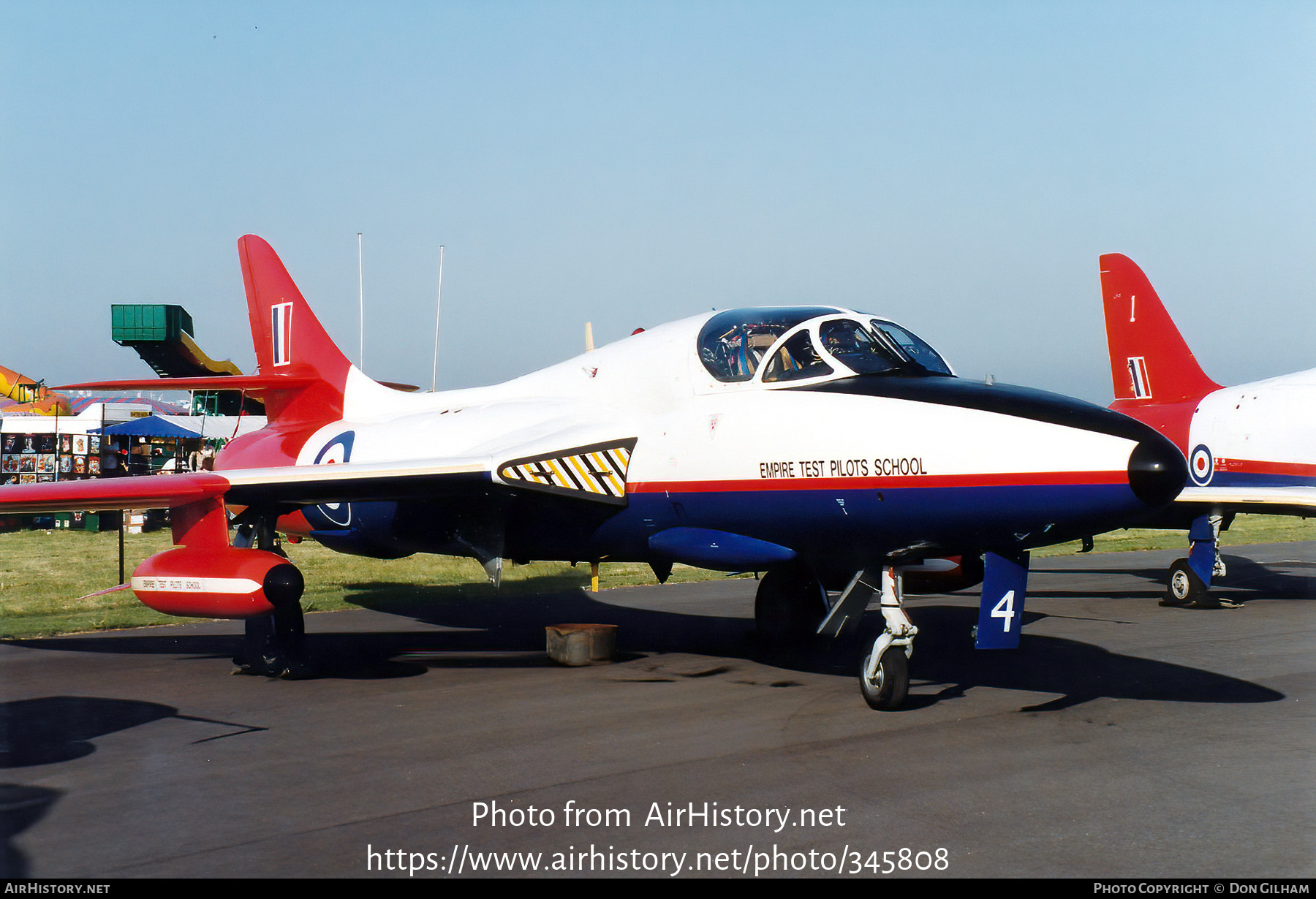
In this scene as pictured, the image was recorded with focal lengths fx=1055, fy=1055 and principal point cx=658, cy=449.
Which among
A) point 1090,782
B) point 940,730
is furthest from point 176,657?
point 1090,782

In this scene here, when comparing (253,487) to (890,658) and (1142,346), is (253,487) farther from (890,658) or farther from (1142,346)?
(1142,346)

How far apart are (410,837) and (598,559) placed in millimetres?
5648

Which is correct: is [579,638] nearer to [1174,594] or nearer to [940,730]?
[940,730]

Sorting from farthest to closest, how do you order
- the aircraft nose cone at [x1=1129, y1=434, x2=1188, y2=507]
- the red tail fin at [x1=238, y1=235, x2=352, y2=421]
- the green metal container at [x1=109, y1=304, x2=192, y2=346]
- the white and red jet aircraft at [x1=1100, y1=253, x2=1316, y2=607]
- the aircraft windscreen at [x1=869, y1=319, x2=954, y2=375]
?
the green metal container at [x1=109, y1=304, x2=192, y2=346]
the white and red jet aircraft at [x1=1100, y1=253, x2=1316, y2=607]
the red tail fin at [x1=238, y1=235, x2=352, y2=421]
the aircraft windscreen at [x1=869, y1=319, x2=954, y2=375]
the aircraft nose cone at [x1=1129, y1=434, x2=1188, y2=507]

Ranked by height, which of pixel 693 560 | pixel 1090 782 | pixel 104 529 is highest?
pixel 693 560

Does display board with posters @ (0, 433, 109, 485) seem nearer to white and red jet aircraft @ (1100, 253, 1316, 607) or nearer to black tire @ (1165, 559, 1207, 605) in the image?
white and red jet aircraft @ (1100, 253, 1316, 607)

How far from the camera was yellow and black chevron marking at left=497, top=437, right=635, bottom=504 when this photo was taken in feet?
31.2

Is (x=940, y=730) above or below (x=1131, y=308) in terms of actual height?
below

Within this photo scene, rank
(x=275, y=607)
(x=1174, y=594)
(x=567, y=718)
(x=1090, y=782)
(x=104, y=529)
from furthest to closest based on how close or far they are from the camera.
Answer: (x=104, y=529) < (x=1174, y=594) < (x=275, y=607) < (x=567, y=718) < (x=1090, y=782)

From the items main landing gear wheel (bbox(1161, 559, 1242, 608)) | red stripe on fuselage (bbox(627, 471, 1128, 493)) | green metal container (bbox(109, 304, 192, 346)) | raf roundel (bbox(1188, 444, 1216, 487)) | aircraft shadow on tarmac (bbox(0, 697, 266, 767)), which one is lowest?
main landing gear wheel (bbox(1161, 559, 1242, 608))

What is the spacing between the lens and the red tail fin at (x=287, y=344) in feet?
50.3

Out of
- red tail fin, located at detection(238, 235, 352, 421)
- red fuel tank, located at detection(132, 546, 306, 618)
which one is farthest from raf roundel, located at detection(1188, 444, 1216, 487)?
red fuel tank, located at detection(132, 546, 306, 618)

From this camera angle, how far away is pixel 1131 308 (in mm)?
22000

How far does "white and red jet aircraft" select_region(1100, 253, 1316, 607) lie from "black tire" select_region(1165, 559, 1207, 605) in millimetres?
11
